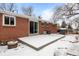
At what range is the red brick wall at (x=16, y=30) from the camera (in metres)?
6.74

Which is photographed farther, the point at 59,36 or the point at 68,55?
the point at 59,36

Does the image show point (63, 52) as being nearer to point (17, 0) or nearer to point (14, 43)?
point (14, 43)

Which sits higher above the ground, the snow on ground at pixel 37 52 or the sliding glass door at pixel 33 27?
the sliding glass door at pixel 33 27

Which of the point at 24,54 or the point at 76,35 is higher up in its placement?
the point at 76,35

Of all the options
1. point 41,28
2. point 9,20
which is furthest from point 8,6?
point 41,28

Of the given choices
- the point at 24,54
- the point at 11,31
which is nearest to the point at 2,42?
the point at 11,31

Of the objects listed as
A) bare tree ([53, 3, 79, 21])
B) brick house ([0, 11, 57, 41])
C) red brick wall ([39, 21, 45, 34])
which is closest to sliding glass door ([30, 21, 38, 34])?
brick house ([0, 11, 57, 41])

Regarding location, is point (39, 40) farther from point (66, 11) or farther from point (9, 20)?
point (66, 11)

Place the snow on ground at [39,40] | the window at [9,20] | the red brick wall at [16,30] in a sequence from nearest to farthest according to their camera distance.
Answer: the snow on ground at [39,40], the red brick wall at [16,30], the window at [9,20]

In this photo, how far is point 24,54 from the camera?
5.51 metres

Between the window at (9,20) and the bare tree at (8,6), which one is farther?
the window at (9,20)

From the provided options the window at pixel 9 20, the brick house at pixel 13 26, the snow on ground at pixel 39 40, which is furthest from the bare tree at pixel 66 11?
the window at pixel 9 20

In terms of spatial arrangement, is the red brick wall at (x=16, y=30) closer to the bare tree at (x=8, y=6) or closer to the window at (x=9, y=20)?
the window at (x=9, y=20)

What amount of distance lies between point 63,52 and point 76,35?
1027 millimetres
